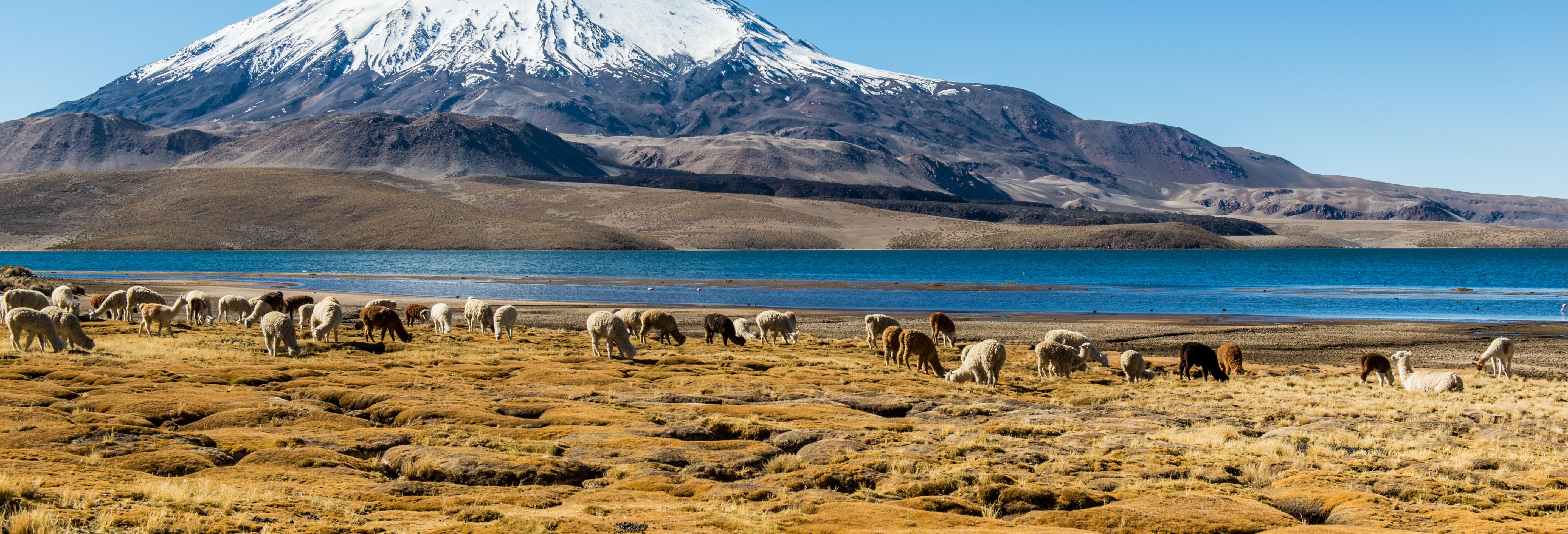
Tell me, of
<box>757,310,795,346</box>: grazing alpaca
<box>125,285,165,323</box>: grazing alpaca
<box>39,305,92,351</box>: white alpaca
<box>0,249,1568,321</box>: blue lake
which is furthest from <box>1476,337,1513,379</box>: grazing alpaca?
<box>125,285,165,323</box>: grazing alpaca

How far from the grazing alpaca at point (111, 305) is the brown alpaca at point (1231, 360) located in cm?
3204

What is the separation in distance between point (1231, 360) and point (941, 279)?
66.7m

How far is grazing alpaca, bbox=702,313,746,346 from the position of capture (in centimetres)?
3009

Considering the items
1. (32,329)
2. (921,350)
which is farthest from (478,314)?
(921,350)

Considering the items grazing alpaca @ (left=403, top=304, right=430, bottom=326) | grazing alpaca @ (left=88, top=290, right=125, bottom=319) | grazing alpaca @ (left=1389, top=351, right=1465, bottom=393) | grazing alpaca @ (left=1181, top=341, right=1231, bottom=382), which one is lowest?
grazing alpaca @ (left=1389, top=351, right=1465, bottom=393)

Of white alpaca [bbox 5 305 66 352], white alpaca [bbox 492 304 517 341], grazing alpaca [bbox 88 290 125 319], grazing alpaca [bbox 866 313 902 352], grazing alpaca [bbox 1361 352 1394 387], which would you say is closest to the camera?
white alpaca [bbox 5 305 66 352]

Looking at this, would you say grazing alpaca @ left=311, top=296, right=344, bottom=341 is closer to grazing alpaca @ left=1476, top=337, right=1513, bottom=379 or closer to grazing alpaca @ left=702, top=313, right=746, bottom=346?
grazing alpaca @ left=702, top=313, right=746, bottom=346

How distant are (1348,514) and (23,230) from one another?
21053 centimetres

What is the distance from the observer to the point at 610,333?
23734 millimetres

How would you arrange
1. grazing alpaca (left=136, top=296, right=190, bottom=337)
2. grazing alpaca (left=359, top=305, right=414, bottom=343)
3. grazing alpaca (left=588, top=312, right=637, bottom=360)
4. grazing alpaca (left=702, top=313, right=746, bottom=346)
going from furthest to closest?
grazing alpaca (left=702, top=313, right=746, bottom=346), grazing alpaca (left=136, top=296, right=190, bottom=337), grazing alpaca (left=359, top=305, right=414, bottom=343), grazing alpaca (left=588, top=312, right=637, bottom=360)

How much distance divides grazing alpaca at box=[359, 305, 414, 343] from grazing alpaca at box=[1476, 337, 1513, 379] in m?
29.3

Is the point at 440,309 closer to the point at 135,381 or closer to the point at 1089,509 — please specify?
the point at 135,381

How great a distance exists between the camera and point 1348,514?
34.9ft

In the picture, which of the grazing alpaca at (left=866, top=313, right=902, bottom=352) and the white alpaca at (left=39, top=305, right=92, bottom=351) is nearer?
the white alpaca at (left=39, top=305, right=92, bottom=351)
